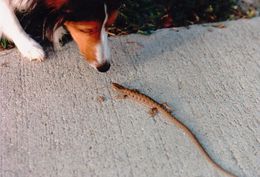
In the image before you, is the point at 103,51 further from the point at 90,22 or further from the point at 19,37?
the point at 19,37

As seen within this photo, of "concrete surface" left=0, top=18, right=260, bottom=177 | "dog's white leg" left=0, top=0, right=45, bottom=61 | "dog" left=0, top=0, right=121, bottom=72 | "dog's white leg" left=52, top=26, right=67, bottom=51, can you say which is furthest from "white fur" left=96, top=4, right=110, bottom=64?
"dog's white leg" left=0, top=0, right=45, bottom=61

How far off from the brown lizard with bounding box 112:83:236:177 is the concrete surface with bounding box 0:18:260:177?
0.12ft

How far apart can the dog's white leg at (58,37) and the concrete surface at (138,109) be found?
0.08 m

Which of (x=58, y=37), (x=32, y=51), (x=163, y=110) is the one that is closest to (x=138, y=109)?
(x=163, y=110)

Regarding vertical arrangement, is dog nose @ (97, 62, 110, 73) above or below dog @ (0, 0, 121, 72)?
below

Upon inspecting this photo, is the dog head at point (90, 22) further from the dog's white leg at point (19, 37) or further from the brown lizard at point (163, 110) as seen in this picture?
the dog's white leg at point (19, 37)

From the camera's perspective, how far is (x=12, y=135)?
3.05 meters

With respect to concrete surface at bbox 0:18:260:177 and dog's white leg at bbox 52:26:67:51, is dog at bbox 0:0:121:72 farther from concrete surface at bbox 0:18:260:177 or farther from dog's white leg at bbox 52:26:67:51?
concrete surface at bbox 0:18:260:177

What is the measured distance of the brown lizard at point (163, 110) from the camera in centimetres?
286

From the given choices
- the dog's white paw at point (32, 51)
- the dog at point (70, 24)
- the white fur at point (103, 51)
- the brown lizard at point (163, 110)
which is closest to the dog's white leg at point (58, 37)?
the dog at point (70, 24)

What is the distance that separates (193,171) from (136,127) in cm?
49

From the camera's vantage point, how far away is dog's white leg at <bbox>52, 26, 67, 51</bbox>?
344 centimetres

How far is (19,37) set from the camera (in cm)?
370

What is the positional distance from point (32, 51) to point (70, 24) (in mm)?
612
